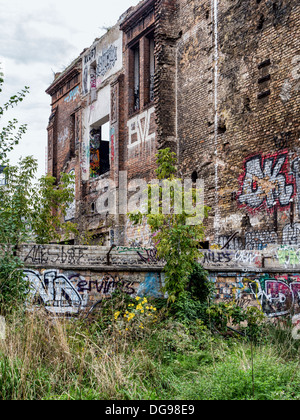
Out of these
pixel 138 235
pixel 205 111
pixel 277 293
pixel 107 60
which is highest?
pixel 107 60

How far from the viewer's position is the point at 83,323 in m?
9.32

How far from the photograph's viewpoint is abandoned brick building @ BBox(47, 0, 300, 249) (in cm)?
1261

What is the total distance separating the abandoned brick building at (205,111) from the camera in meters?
12.6

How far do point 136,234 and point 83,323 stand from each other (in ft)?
29.5

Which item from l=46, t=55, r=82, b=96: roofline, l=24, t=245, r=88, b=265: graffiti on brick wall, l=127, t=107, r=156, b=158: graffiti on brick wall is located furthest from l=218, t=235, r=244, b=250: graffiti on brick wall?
l=46, t=55, r=82, b=96: roofline

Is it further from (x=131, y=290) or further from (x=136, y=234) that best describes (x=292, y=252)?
(x=136, y=234)

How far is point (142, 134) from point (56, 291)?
9.39 m

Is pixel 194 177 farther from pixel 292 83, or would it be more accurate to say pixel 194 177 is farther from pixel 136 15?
pixel 136 15

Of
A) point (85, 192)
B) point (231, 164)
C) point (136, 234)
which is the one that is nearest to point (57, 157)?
point (85, 192)

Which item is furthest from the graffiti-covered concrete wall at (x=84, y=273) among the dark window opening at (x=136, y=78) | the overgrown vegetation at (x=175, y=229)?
the dark window opening at (x=136, y=78)

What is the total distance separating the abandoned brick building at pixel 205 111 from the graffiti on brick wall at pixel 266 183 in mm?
25

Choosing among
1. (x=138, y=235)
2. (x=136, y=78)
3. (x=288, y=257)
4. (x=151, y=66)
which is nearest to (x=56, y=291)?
(x=288, y=257)

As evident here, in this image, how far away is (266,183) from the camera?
1284cm

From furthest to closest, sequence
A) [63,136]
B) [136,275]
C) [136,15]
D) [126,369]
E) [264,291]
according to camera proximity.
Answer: [63,136], [136,15], [264,291], [136,275], [126,369]
